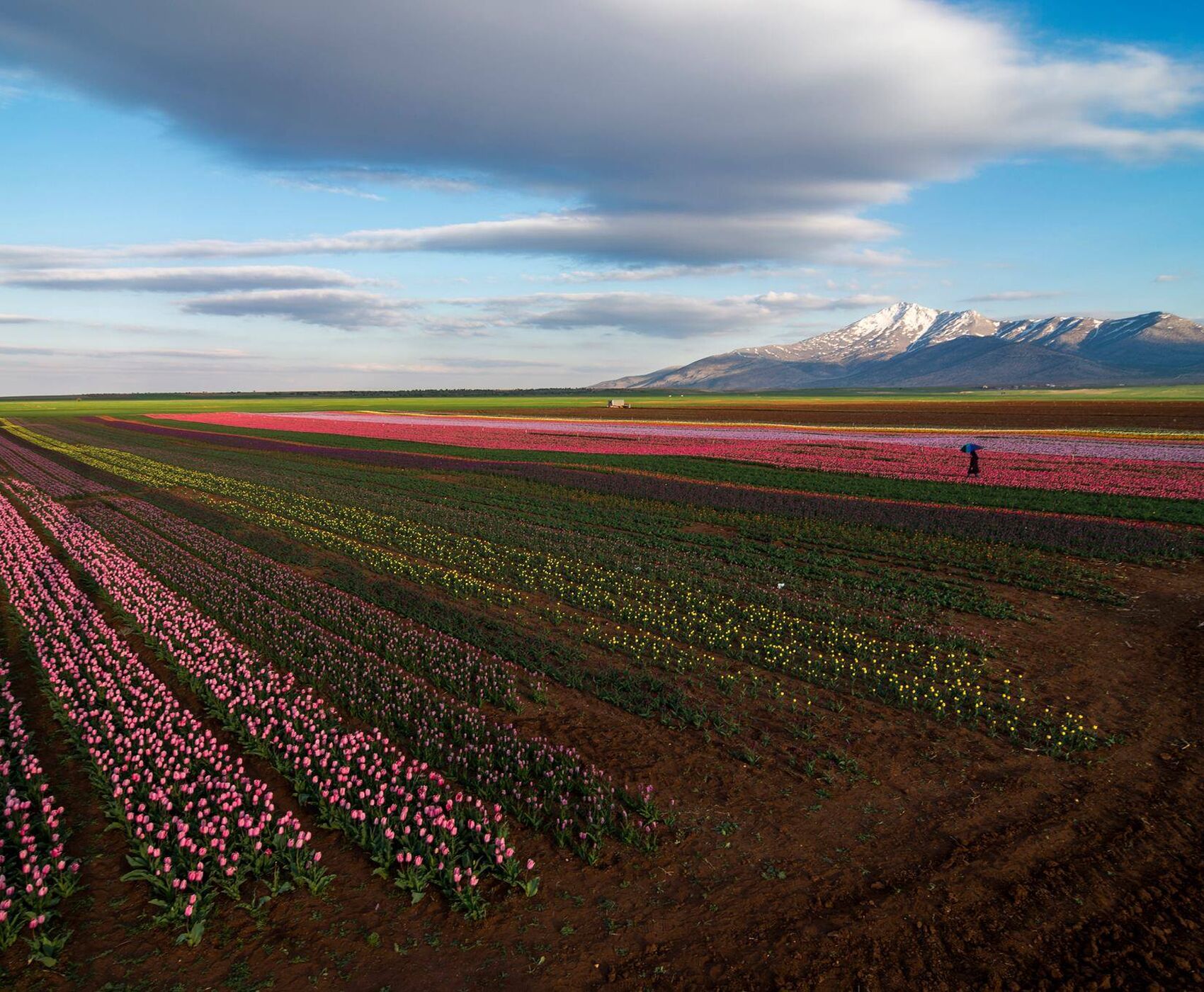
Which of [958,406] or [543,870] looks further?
[958,406]

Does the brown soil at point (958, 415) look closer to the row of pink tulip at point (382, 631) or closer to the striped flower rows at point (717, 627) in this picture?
the striped flower rows at point (717, 627)

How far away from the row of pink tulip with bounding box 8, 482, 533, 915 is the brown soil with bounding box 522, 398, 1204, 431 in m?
74.1

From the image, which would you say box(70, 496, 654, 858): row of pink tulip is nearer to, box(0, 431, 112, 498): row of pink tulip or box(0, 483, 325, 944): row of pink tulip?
box(0, 483, 325, 944): row of pink tulip

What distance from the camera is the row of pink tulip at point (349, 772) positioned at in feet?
23.0

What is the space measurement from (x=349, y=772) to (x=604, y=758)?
3.39 meters

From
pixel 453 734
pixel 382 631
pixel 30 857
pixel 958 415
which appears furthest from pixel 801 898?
pixel 958 415

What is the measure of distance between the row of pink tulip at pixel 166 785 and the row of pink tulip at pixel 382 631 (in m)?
3.41

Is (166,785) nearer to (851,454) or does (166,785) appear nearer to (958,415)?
(851,454)

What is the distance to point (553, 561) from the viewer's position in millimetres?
19531

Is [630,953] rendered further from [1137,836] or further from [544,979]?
[1137,836]

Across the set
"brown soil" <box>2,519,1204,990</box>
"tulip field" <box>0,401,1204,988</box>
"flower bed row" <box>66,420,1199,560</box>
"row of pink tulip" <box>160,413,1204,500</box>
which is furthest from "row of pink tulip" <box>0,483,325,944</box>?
"row of pink tulip" <box>160,413,1204,500</box>

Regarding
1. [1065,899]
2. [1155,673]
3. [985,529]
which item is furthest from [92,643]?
[985,529]

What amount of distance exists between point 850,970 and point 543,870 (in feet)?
10.2

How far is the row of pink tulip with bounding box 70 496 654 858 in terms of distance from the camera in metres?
7.93
